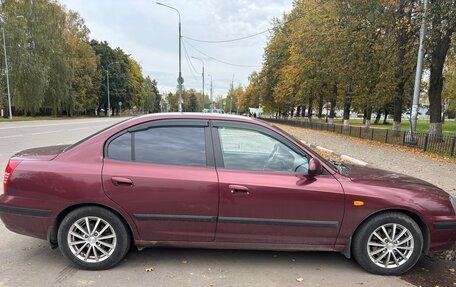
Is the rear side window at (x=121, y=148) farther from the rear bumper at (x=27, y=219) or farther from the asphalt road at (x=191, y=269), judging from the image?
the asphalt road at (x=191, y=269)

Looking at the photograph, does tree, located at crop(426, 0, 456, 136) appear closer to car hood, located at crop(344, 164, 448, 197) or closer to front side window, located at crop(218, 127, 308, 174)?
car hood, located at crop(344, 164, 448, 197)

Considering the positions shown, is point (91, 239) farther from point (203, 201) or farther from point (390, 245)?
point (390, 245)

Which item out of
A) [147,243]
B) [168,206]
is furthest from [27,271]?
[168,206]

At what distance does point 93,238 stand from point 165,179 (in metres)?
1.00

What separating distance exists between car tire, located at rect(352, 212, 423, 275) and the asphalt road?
134 mm

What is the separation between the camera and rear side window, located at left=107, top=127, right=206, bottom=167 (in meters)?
3.50

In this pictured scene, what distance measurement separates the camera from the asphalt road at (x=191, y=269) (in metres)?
3.29

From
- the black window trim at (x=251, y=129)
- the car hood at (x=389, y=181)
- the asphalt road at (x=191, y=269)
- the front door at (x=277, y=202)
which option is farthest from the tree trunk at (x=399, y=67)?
the asphalt road at (x=191, y=269)

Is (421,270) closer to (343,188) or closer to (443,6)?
(343,188)

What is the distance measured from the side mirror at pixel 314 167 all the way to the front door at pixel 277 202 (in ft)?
0.19

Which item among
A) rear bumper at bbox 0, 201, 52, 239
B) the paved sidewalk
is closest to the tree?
the paved sidewalk

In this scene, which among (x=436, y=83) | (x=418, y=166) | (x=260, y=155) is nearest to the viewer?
(x=260, y=155)

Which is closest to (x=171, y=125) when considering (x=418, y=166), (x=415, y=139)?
(x=418, y=166)

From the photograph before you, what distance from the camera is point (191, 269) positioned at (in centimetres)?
354
